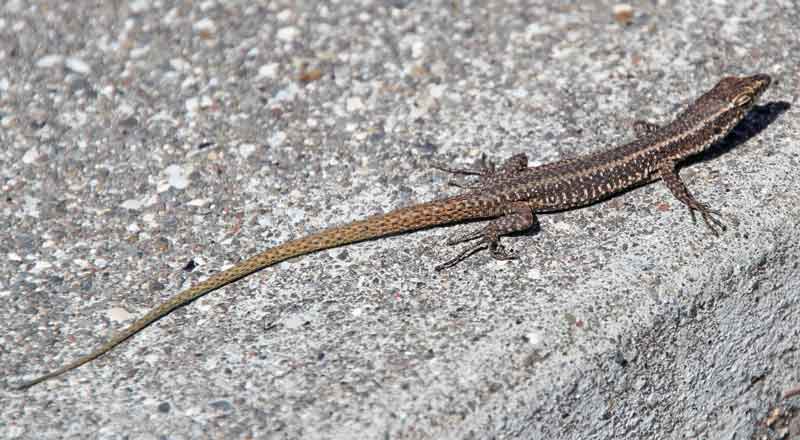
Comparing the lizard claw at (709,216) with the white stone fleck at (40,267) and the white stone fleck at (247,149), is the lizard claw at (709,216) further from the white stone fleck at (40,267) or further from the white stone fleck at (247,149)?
the white stone fleck at (40,267)

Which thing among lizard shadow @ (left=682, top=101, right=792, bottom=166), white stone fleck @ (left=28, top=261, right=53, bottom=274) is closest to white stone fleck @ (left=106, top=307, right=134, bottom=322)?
white stone fleck @ (left=28, top=261, right=53, bottom=274)

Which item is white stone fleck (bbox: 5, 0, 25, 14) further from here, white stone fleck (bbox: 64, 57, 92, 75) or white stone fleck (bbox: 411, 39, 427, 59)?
white stone fleck (bbox: 411, 39, 427, 59)

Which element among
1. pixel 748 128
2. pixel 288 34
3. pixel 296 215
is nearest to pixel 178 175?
pixel 296 215

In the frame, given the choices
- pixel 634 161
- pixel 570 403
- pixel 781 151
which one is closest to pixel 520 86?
pixel 634 161

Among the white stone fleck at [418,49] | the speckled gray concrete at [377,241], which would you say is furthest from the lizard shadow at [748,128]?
the white stone fleck at [418,49]

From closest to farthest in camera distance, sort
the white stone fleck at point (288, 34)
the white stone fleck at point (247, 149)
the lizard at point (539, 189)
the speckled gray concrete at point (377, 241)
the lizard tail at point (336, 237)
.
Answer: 1. the speckled gray concrete at point (377, 241)
2. the lizard tail at point (336, 237)
3. the lizard at point (539, 189)
4. the white stone fleck at point (247, 149)
5. the white stone fleck at point (288, 34)

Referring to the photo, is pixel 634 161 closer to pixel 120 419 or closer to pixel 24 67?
pixel 120 419
